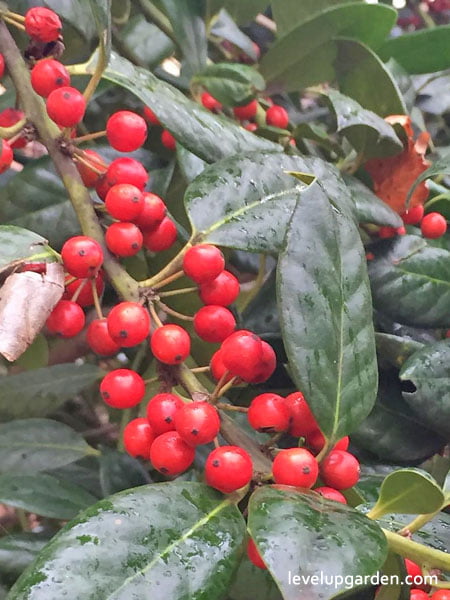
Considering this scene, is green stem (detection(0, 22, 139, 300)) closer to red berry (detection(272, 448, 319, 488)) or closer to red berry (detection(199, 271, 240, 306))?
red berry (detection(199, 271, 240, 306))

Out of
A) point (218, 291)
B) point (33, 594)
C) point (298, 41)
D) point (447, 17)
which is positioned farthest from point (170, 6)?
point (447, 17)

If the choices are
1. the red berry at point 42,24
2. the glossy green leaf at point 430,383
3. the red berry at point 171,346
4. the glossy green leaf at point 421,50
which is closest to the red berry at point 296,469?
the red berry at point 171,346

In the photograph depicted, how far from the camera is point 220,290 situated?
53 centimetres

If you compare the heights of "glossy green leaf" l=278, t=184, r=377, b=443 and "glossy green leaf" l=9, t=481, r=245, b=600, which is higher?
"glossy green leaf" l=278, t=184, r=377, b=443

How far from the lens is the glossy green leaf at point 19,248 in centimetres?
47

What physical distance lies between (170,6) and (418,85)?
50 centimetres

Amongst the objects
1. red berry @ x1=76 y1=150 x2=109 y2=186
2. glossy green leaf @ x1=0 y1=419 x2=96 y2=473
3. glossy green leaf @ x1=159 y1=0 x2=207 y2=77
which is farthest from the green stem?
glossy green leaf @ x1=0 y1=419 x2=96 y2=473

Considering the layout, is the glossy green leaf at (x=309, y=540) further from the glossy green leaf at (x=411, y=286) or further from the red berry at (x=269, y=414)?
the glossy green leaf at (x=411, y=286)

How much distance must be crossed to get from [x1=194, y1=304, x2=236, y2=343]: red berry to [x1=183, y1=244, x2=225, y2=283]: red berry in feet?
0.11

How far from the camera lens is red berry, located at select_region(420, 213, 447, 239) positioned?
773 millimetres

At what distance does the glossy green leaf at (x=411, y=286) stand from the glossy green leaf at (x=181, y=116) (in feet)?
0.68

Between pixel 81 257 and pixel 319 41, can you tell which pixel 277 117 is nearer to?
pixel 319 41

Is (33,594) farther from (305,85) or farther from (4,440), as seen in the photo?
(305,85)

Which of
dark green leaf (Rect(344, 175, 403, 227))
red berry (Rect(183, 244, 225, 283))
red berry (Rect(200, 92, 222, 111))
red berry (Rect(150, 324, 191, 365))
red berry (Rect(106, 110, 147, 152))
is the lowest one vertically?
red berry (Rect(200, 92, 222, 111))
